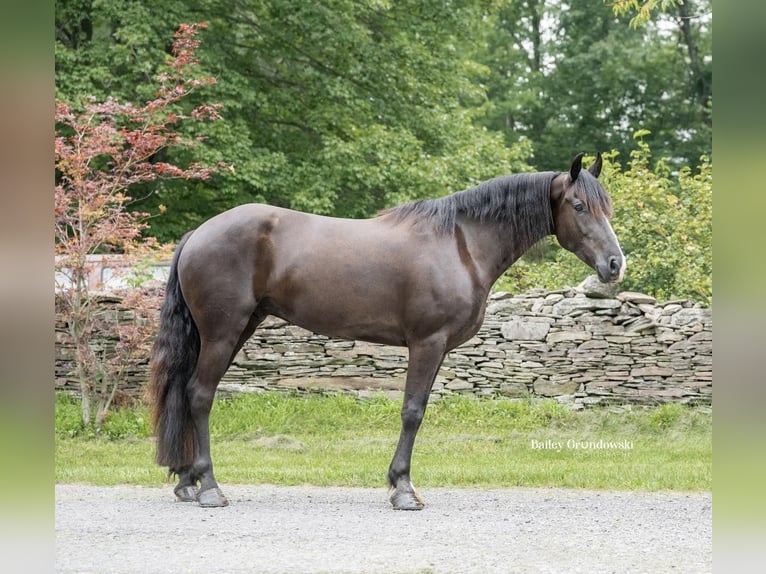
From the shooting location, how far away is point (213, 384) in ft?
19.2

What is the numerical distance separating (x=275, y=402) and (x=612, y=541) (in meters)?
6.16

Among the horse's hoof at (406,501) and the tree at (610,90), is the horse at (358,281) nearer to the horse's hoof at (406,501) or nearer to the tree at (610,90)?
the horse's hoof at (406,501)

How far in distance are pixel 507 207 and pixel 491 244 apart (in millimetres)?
285

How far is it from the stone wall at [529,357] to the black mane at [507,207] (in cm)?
481

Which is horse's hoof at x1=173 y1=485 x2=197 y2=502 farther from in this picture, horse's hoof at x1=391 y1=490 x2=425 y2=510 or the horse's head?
the horse's head

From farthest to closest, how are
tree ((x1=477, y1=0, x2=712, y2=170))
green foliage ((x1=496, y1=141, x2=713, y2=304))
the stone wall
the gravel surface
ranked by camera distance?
tree ((x1=477, y1=0, x2=712, y2=170))
green foliage ((x1=496, y1=141, x2=713, y2=304))
the stone wall
the gravel surface

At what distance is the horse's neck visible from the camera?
6.06 metres

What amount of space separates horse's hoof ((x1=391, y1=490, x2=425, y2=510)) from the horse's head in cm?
196

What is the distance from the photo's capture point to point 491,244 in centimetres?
609

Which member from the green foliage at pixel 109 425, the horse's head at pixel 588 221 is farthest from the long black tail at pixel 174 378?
the green foliage at pixel 109 425

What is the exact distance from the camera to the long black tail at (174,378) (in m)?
5.90

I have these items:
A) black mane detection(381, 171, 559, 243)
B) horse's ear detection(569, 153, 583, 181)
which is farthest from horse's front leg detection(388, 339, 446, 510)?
horse's ear detection(569, 153, 583, 181)
